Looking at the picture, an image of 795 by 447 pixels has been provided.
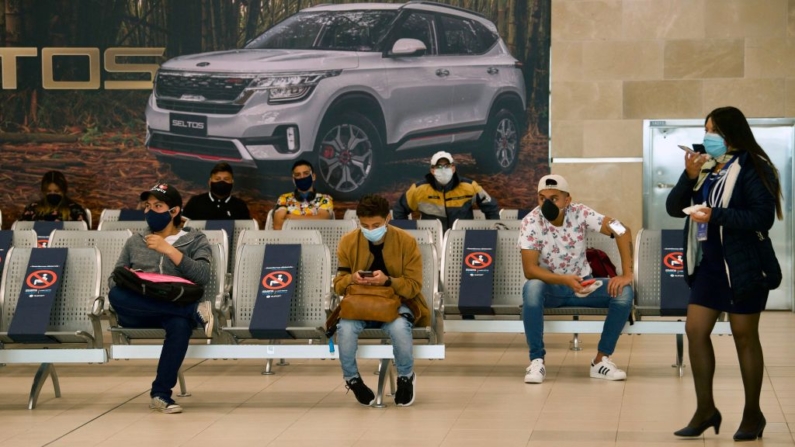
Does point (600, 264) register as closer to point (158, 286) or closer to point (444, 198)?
point (444, 198)

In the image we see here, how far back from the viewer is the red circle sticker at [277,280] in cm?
803

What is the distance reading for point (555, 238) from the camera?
8570 millimetres

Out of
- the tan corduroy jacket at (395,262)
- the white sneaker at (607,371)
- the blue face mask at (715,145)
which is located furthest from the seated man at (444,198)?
the blue face mask at (715,145)

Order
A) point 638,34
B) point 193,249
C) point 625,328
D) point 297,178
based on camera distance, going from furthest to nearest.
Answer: point 638,34 < point 297,178 < point 625,328 < point 193,249

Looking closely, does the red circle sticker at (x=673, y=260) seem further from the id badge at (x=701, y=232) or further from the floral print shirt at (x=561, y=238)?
the id badge at (x=701, y=232)

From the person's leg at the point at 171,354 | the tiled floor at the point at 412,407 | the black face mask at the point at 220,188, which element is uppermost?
the black face mask at the point at 220,188

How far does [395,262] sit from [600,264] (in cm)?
192

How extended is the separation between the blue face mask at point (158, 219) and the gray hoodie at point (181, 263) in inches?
3.2

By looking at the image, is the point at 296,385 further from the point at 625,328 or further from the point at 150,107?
the point at 150,107

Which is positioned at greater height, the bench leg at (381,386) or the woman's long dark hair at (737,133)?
the woman's long dark hair at (737,133)

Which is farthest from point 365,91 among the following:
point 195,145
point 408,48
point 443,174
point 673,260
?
point 673,260

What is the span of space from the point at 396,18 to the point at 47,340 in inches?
271

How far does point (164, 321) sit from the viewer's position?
25.0 ft

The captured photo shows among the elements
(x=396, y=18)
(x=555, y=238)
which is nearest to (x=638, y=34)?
(x=396, y=18)
